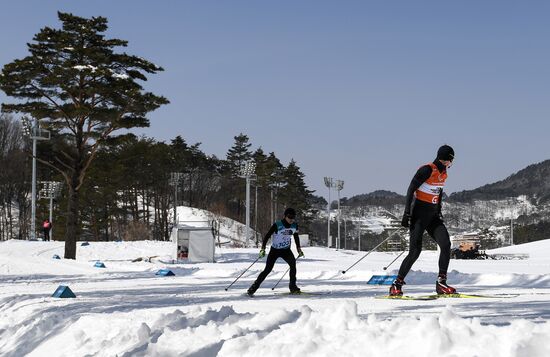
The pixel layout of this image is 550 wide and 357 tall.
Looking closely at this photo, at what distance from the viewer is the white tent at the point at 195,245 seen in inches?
1305

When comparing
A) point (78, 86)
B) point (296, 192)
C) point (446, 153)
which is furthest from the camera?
point (296, 192)

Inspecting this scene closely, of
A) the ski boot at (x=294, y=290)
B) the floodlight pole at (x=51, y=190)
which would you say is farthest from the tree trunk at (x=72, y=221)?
the floodlight pole at (x=51, y=190)

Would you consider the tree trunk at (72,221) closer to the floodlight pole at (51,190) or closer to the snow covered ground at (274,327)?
the snow covered ground at (274,327)

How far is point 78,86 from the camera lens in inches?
1200

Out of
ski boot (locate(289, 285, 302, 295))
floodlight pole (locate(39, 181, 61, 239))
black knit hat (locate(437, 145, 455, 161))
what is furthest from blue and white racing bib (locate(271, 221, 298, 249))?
floodlight pole (locate(39, 181, 61, 239))

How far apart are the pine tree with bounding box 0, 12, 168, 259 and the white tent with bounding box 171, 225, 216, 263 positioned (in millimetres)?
5046

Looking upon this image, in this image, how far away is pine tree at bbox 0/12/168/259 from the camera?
29594 millimetres

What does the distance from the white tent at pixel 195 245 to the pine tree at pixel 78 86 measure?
16.6ft

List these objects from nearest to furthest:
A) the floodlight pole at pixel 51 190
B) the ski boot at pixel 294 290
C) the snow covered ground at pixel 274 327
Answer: the snow covered ground at pixel 274 327 < the ski boot at pixel 294 290 < the floodlight pole at pixel 51 190

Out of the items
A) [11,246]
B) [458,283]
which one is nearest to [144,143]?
[11,246]

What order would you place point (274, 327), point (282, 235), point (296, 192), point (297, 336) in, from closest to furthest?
point (297, 336) < point (274, 327) < point (282, 235) < point (296, 192)

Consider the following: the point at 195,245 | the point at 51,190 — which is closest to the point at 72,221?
the point at 195,245

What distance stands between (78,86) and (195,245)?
932 cm

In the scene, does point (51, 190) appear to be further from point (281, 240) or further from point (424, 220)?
point (424, 220)
